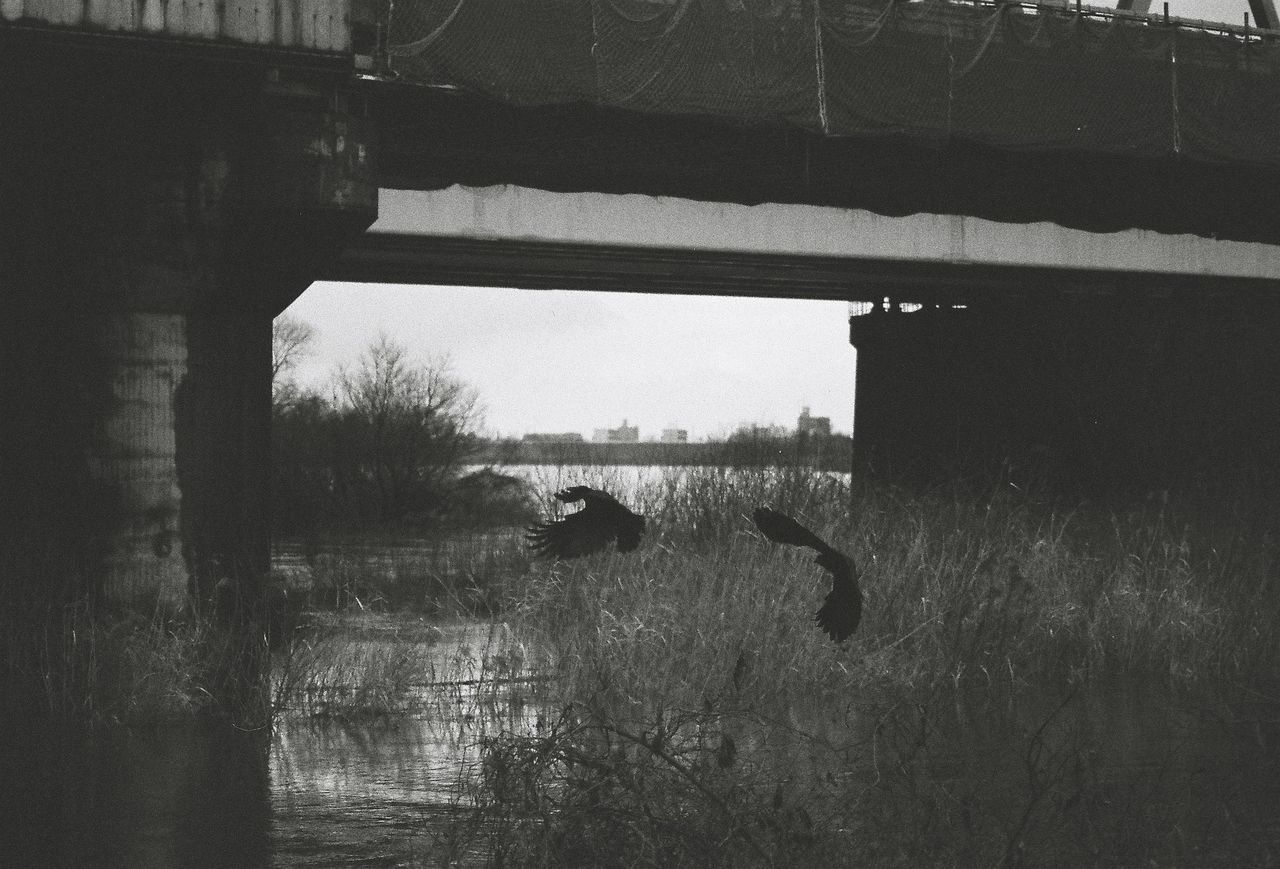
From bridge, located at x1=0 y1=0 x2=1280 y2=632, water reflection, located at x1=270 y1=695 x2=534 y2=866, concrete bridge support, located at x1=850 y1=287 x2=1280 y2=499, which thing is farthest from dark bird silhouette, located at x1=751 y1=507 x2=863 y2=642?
concrete bridge support, located at x1=850 y1=287 x2=1280 y2=499

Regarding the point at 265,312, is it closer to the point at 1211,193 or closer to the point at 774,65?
the point at 774,65

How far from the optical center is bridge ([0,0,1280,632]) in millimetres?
13516

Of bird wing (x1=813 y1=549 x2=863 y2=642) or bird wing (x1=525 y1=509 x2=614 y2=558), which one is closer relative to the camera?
bird wing (x1=813 y1=549 x2=863 y2=642)

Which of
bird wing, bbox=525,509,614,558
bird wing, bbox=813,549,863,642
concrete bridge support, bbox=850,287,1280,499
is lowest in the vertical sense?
bird wing, bbox=813,549,863,642

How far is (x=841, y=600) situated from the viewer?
6.18m

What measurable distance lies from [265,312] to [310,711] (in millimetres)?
5498

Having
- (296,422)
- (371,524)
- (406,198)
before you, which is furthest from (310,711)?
(296,422)

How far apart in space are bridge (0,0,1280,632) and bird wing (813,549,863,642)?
28.1ft

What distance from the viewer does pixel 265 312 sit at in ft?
50.9

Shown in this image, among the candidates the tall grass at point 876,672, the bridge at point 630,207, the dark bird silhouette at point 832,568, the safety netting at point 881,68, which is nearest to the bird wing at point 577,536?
the dark bird silhouette at point 832,568

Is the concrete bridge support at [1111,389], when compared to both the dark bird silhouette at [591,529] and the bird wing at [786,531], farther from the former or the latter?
the bird wing at [786,531]

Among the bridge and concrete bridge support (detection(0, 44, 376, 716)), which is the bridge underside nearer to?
the bridge

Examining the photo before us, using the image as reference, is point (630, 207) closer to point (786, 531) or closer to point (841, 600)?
point (841, 600)

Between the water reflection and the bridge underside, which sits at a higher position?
the bridge underside
